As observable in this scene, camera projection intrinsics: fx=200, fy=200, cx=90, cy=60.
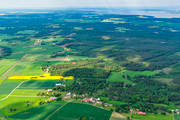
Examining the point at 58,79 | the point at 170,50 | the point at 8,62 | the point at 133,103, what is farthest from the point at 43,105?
the point at 170,50

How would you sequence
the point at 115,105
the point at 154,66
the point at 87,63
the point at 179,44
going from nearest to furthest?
the point at 115,105, the point at 154,66, the point at 87,63, the point at 179,44

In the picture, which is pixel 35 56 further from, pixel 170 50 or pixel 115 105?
pixel 170 50

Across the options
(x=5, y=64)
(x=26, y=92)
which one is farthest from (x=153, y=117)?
(x=5, y=64)

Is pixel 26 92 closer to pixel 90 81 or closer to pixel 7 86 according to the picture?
pixel 7 86

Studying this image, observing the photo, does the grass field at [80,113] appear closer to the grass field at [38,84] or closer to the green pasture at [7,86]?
the grass field at [38,84]

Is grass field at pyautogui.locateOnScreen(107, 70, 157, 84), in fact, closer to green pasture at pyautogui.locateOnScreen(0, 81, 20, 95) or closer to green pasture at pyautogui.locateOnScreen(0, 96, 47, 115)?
green pasture at pyautogui.locateOnScreen(0, 96, 47, 115)

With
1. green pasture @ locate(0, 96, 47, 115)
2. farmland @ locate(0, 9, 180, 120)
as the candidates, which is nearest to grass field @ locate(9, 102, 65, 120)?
farmland @ locate(0, 9, 180, 120)
